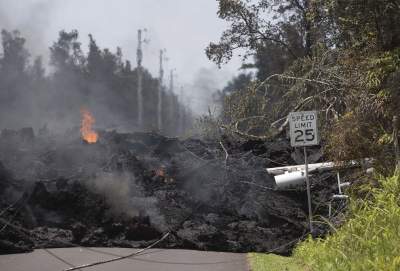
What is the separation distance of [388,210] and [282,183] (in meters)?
5.56

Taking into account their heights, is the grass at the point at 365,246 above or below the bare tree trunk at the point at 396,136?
below

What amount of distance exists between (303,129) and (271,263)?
294 cm

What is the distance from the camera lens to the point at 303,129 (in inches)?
440

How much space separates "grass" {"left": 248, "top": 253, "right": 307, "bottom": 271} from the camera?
894 cm

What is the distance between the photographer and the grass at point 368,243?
6281mm

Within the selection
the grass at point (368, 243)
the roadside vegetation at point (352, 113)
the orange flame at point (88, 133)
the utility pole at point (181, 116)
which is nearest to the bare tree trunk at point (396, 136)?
the roadside vegetation at point (352, 113)

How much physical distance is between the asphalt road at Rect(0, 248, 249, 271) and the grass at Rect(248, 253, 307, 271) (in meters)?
0.18

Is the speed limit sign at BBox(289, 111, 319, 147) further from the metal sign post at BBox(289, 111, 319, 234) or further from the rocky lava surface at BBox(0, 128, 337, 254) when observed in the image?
the rocky lava surface at BBox(0, 128, 337, 254)

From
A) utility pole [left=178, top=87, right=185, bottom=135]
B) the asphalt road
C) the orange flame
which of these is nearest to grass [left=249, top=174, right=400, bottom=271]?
the asphalt road

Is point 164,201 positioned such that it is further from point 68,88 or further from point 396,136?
point 68,88

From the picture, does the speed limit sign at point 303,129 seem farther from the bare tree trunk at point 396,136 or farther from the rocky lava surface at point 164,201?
the rocky lava surface at point 164,201

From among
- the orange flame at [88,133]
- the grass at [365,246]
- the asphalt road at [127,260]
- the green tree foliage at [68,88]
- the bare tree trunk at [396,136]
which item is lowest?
the asphalt road at [127,260]

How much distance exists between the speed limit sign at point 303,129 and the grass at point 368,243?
248 centimetres

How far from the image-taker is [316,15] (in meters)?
14.5
